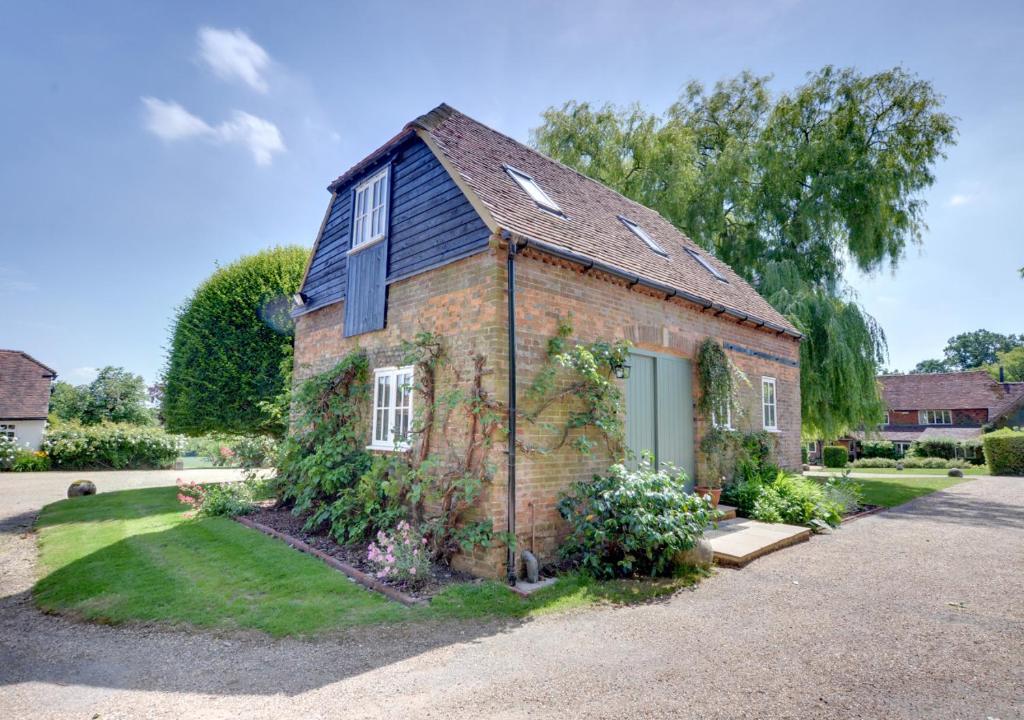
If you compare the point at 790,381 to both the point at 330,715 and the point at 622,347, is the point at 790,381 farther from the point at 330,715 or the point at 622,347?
the point at 330,715

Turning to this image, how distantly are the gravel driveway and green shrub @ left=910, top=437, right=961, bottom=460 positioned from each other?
37.3m

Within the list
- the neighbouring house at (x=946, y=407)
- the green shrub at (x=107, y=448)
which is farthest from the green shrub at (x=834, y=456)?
the green shrub at (x=107, y=448)

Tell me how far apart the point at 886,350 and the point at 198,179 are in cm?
2061

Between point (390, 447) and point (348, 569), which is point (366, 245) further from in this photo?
point (348, 569)

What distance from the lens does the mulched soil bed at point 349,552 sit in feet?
18.9

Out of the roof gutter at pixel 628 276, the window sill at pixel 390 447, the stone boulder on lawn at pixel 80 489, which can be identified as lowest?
the stone boulder on lawn at pixel 80 489

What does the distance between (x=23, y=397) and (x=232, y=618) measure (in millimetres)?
29045

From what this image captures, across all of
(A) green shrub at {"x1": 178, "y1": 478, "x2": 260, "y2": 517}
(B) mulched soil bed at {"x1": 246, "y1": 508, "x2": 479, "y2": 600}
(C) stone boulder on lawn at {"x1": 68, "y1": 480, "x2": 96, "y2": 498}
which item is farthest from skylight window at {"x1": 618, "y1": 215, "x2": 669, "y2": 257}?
(C) stone boulder on lawn at {"x1": 68, "y1": 480, "x2": 96, "y2": 498}

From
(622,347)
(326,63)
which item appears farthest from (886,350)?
(326,63)

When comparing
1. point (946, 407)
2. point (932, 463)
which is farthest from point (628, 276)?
point (946, 407)

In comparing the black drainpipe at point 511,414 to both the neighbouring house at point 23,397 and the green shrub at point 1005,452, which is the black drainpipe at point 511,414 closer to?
the neighbouring house at point 23,397

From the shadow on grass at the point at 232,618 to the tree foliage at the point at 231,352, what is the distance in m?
8.37

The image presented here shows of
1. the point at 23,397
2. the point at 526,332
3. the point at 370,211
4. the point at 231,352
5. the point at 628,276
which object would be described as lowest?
the point at 23,397

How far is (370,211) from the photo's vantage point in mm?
9547
